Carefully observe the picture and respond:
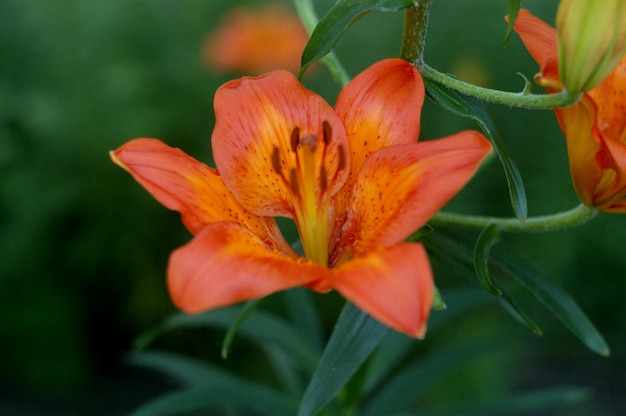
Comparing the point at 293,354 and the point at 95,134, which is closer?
the point at 293,354

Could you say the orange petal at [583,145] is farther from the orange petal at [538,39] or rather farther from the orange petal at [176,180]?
the orange petal at [176,180]

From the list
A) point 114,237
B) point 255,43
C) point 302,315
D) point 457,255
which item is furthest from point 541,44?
point 255,43

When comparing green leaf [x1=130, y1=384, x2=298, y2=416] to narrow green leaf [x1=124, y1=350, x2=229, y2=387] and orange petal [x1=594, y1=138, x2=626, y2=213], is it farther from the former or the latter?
orange petal [x1=594, y1=138, x2=626, y2=213]

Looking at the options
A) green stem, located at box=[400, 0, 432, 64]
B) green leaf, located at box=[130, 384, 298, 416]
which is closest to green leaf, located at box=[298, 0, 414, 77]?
green stem, located at box=[400, 0, 432, 64]

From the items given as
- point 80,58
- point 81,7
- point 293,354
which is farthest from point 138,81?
point 293,354

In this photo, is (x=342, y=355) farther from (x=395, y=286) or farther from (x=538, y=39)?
(x=538, y=39)

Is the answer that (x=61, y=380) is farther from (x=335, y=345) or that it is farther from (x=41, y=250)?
(x=335, y=345)
